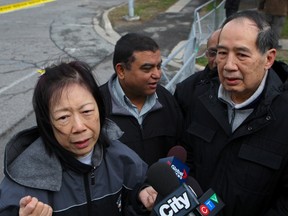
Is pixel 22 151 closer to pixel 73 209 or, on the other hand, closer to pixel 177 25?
pixel 73 209

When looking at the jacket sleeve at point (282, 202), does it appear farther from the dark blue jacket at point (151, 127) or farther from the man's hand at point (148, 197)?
the dark blue jacket at point (151, 127)

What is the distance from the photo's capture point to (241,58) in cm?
180

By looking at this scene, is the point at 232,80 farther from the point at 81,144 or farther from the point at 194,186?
the point at 81,144

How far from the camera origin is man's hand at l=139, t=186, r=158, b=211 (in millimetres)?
1621

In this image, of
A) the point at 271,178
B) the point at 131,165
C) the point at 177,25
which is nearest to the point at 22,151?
the point at 131,165

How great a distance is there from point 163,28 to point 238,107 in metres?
9.32

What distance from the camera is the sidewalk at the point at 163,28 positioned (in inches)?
359

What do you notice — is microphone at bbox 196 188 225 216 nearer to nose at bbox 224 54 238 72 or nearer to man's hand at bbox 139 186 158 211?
man's hand at bbox 139 186 158 211

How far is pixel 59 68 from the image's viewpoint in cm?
168

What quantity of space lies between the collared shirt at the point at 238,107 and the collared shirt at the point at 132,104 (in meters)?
0.71

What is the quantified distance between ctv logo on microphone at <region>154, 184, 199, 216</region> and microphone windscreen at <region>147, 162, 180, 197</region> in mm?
51

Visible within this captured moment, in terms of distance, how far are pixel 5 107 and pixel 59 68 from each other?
4.50 meters

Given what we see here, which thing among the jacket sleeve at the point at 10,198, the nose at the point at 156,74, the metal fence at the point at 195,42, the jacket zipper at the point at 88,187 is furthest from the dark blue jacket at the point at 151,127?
the metal fence at the point at 195,42

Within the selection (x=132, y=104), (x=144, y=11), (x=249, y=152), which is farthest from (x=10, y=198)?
(x=144, y=11)
